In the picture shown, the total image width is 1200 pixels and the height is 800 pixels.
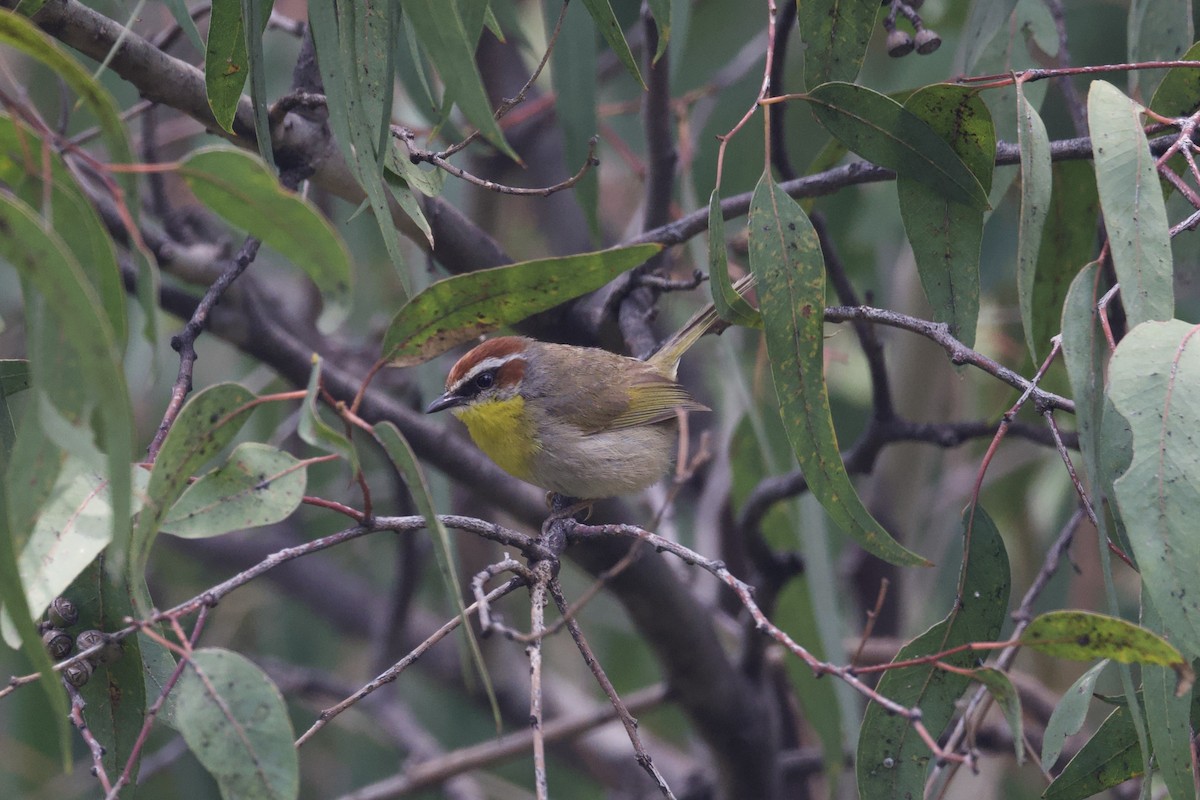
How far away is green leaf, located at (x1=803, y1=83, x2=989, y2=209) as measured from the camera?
2051 millimetres

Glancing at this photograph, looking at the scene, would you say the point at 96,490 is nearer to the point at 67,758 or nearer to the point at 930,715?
the point at 67,758

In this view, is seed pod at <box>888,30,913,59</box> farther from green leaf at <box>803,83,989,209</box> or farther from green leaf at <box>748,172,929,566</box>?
green leaf at <box>748,172,929,566</box>

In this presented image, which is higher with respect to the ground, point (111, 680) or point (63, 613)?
point (63, 613)

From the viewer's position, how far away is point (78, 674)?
171 cm

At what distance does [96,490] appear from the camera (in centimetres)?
169

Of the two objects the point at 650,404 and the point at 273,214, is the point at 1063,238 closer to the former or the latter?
the point at 650,404

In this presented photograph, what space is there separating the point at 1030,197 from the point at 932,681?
0.88m

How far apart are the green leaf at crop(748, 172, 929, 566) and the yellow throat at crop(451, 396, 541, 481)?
1558mm

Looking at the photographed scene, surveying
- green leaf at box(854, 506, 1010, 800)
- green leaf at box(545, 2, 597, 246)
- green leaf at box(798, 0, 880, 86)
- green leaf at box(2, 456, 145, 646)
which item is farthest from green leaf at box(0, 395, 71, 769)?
green leaf at box(545, 2, 597, 246)

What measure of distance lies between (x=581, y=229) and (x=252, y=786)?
375cm

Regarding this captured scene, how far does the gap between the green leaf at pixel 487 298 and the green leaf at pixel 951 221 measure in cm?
71

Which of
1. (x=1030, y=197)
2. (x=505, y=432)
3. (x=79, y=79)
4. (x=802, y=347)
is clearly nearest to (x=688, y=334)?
(x=505, y=432)

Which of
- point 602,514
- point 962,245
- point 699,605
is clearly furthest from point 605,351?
point 962,245

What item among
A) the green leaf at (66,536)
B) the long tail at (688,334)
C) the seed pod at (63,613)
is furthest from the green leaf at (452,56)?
the long tail at (688,334)
